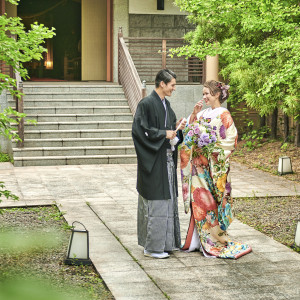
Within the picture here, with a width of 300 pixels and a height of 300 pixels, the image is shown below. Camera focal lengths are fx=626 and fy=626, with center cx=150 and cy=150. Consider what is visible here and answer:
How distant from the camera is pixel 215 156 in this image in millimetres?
6602

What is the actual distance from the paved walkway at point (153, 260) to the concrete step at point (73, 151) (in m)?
2.10

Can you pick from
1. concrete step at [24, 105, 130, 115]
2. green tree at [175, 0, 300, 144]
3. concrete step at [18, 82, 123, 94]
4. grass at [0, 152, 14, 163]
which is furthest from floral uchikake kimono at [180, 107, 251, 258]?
concrete step at [18, 82, 123, 94]

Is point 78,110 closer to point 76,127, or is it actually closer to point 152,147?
point 76,127

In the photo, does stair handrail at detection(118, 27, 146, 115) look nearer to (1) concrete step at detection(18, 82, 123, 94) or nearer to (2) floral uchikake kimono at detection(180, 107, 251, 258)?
(1) concrete step at detection(18, 82, 123, 94)

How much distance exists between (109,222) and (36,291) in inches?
106

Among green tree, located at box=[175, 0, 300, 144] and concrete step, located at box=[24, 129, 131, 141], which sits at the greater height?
green tree, located at box=[175, 0, 300, 144]

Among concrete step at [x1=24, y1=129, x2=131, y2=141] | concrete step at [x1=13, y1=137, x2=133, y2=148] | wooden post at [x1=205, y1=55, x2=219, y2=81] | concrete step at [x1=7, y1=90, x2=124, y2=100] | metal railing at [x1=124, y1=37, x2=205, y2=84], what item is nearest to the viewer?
concrete step at [x1=13, y1=137, x2=133, y2=148]

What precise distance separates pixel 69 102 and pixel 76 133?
4.24 ft

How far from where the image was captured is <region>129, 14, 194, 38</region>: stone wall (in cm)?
1766

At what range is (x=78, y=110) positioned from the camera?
48.9 feet

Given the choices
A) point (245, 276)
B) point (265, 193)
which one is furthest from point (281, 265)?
point (265, 193)

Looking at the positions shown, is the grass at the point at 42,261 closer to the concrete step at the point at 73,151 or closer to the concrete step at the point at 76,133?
the concrete step at the point at 73,151

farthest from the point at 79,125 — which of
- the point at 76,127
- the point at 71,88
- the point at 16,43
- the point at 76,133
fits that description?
the point at 16,43

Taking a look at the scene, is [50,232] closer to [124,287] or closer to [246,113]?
[124,287]
